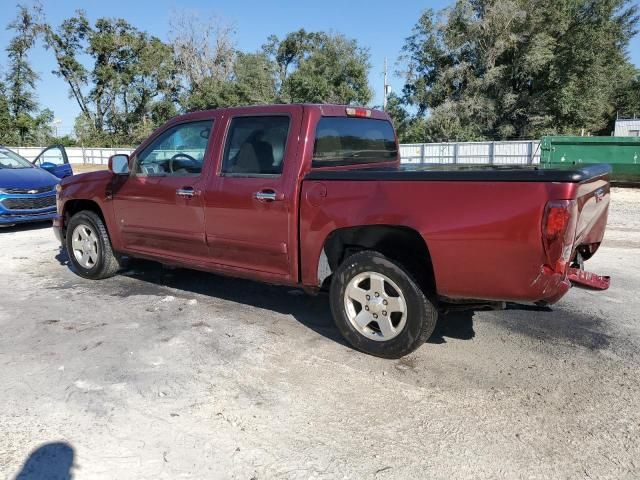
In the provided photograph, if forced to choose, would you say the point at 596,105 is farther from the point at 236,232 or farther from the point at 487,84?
the point at 236,232

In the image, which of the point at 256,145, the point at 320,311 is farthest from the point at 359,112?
the point at 320,311

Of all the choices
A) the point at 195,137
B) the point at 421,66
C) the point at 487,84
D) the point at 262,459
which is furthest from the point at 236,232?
the point at 421,66

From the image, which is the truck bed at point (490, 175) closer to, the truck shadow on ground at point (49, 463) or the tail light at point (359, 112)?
the tail light at point (359, 112)

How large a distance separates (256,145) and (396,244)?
59.3 inches

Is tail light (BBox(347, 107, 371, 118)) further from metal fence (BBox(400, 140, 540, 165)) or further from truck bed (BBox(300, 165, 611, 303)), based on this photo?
metal fence (BBox(400, 140, 540, 165))

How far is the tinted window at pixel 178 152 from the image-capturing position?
498 cm

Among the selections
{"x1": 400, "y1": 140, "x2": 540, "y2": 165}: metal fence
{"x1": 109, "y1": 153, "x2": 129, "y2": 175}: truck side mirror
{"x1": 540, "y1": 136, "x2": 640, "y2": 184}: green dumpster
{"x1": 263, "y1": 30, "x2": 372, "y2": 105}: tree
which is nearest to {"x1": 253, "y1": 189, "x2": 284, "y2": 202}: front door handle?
{"x1": 109, "y1": 153, "x2": 129, "y2": 175}: truck side mirror

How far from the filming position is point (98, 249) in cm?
610

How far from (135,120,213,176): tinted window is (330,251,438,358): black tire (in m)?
1.82

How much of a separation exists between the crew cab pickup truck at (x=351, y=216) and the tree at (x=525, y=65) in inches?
1197

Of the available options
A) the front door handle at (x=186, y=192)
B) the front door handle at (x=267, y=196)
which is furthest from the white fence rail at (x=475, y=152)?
the front door handle at (x=267, y=196)

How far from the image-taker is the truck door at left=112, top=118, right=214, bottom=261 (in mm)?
4938

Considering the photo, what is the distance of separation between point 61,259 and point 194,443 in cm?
550

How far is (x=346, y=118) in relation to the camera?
480 centimetres
